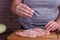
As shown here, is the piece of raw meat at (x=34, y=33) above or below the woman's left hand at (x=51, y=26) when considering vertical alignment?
below

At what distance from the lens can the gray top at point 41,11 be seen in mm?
818

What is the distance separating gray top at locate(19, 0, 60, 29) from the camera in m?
0.82

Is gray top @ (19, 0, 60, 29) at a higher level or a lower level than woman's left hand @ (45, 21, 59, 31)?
higher

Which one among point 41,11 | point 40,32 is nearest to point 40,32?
point 40,32

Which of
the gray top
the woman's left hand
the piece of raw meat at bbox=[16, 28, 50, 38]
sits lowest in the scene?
the piece of raw meat at bbox=[16, 28, 50, 38]

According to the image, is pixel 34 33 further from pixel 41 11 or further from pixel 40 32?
pixel 41 11

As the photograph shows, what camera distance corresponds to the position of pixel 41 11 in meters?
0.82

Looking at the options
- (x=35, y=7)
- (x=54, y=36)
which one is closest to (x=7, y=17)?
(x=35, y=7)

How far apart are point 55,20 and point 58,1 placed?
0.35 feet

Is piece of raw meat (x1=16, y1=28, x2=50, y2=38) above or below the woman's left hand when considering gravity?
below

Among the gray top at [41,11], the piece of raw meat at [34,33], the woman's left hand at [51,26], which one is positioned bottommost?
the piece of raw meat at [34,33]

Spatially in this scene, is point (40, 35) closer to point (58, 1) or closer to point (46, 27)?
point (46, 27)

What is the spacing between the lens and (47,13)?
2.70 feet

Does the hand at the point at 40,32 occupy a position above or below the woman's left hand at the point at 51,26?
below
